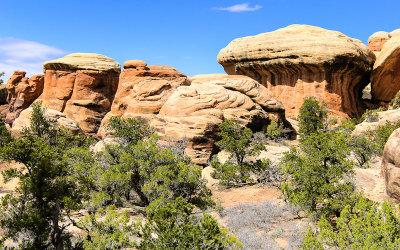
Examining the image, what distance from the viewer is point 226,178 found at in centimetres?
2227

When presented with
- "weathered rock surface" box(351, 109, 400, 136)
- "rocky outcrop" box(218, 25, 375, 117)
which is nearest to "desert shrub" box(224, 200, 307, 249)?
"weathered rock surface" box(351, 109, 400, 136)

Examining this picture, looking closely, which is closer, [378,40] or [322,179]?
[322,179]

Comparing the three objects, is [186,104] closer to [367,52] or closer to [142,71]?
[142,71]

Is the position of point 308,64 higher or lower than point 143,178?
higher

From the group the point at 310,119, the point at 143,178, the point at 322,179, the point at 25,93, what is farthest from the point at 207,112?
the point at 25,93

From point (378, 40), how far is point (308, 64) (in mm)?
28759

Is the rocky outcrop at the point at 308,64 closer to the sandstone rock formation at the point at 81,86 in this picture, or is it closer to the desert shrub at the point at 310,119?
the desert shrub at the point at 310,119

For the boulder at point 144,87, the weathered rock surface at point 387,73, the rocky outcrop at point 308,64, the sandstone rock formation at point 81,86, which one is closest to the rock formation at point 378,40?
the rocky outcrop at point 308,64

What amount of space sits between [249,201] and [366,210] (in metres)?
8.32

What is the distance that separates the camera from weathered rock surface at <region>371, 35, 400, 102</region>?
141 feet

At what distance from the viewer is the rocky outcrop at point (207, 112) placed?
2667 cm

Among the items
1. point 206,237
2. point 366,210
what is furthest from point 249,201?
point 206,237

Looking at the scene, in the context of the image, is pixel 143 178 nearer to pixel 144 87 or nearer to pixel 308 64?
pixel 144 87

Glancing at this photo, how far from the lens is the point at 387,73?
44.9m
